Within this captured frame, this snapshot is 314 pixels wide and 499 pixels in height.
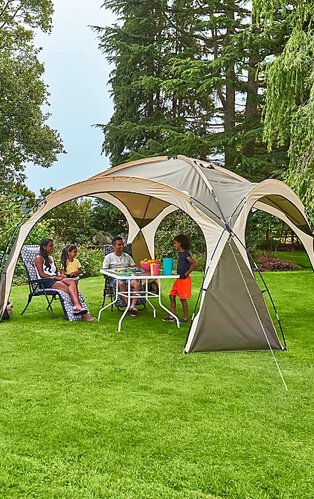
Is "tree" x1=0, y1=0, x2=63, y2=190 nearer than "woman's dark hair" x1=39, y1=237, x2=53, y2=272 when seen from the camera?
No

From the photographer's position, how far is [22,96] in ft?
53.0

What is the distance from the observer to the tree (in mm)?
16156

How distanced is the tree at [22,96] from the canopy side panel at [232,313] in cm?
1249

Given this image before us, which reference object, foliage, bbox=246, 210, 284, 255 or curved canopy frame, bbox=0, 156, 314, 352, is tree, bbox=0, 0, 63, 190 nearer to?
foliage, bbox=246, 210, 284, 255

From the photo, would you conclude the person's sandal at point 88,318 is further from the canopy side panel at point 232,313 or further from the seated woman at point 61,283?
the canopy side panel at point 232,313

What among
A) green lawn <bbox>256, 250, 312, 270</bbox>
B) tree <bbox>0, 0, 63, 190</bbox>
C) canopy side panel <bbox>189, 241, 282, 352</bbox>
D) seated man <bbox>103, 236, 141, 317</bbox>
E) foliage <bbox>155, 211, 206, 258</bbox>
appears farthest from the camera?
tree <bbox>0, 0, 63, 190</bbox>

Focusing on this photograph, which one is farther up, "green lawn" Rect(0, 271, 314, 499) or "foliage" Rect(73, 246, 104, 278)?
"foliage" Rect(73, 246, 104, 278)

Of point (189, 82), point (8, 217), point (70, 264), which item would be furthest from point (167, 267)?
point (189, 82)

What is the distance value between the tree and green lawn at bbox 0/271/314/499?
11.6 metres

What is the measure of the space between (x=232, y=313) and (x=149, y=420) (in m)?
2.08

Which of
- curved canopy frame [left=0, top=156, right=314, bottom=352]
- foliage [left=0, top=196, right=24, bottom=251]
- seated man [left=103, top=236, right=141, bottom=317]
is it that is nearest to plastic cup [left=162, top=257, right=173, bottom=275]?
seated man [left=103, top=236, right=141, bottom=317]

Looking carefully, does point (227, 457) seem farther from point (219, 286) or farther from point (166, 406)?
point (219, 286)

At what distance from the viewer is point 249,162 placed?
48.8ft

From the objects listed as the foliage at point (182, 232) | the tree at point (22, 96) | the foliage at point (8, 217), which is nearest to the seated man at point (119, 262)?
the foliage at point (8, 217)
